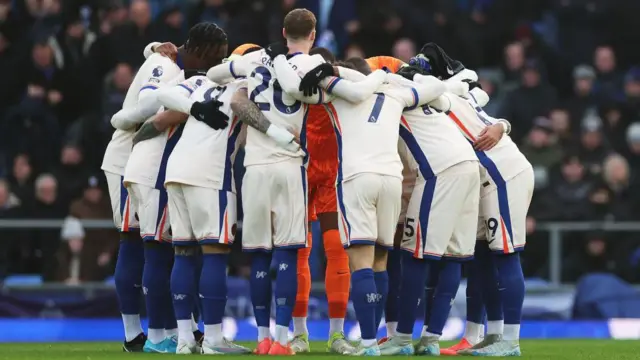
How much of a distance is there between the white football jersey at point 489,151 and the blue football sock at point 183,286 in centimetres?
268

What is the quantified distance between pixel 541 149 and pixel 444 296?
8334 millimetres

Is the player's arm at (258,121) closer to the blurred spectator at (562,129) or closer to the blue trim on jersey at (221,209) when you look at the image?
the blue trim on jersey at (221,209)

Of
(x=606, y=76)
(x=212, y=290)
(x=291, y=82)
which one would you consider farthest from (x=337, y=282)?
(x=606, y=76)

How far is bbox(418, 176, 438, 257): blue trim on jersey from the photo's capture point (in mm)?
12617

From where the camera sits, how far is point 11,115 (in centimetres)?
2050

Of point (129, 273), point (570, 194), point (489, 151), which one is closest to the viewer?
point (489, 151)

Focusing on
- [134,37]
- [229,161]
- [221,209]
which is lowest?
[221,209]

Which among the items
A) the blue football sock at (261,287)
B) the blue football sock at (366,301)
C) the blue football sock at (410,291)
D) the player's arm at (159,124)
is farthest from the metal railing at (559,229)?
the blue football sock at (366,301)

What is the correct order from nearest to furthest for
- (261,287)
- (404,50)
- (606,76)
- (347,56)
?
(261,287)
(404,50)
(347,56)
(606,76)

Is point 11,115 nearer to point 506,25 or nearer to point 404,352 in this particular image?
point 506,25

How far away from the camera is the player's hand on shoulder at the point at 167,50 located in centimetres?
1374

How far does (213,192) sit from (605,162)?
30.5 feet

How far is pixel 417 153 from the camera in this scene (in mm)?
12820

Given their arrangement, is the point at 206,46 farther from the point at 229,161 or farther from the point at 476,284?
the point at 476,284
